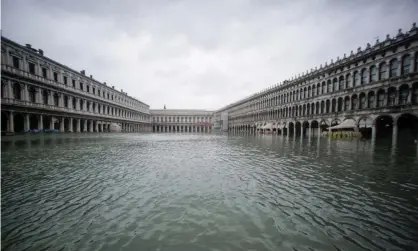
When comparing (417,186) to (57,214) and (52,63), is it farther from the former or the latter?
(52,63)

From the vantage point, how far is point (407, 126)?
85.4 ft

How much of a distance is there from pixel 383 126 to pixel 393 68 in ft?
29.2

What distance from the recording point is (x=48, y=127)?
120 feet

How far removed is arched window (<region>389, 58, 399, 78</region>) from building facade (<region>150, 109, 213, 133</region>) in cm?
8290

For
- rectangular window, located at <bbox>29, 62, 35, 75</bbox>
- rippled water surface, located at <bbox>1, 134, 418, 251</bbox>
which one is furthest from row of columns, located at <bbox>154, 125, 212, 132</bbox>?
rippled water surface, located at <bbox>1, 134, 418, 251</bbox>

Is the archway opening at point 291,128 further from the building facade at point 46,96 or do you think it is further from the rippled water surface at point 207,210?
the building facade at point 46,96

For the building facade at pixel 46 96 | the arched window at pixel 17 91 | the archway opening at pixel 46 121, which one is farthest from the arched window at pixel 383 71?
the archway opening at pixel 46 121

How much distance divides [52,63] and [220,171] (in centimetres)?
4537

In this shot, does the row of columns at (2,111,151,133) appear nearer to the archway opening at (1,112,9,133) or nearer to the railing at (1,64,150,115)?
the archway opening at (1,112,9,133)

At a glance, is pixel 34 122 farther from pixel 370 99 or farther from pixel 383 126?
pixel 383 126

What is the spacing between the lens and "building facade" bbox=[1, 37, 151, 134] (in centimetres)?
2842

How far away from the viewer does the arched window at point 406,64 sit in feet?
82.3

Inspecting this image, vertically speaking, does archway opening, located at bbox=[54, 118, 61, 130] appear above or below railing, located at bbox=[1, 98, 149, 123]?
below

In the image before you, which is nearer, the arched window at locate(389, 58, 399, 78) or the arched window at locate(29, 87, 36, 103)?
the arched window at locate(389, 58, 399, 78)
